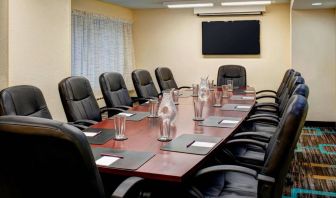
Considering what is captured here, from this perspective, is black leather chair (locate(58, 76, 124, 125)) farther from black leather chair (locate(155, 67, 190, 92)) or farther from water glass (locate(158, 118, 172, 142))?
black leather chair (locate(155, 67, 190, 92))

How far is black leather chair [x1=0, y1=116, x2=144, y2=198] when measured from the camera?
3.46 feet

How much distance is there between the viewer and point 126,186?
1.42 metres

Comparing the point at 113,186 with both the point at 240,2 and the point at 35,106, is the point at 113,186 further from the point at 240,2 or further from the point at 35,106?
the point at 240,2

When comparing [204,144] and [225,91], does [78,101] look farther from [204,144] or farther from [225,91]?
[225,91]

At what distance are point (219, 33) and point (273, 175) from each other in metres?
5.58

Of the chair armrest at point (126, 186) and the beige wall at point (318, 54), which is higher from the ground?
the beige wall at point (318, 54)

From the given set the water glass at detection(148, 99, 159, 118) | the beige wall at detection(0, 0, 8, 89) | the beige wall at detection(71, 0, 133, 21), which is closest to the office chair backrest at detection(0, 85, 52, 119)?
the water glass at detection(148, 99, 159, 118)

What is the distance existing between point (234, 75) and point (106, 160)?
4757mm

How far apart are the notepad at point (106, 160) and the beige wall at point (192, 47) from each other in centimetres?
554

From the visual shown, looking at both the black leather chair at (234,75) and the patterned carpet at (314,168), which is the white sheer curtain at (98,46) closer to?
the black leather chair at (234,75)

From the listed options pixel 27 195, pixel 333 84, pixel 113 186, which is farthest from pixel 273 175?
pixel 333 84

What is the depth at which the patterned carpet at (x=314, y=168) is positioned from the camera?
317 centimetres

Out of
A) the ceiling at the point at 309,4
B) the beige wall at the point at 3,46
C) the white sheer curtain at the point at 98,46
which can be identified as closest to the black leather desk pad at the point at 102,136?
the beige wall at the point at 3,46

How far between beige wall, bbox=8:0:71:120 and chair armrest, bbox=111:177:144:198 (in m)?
2.71
